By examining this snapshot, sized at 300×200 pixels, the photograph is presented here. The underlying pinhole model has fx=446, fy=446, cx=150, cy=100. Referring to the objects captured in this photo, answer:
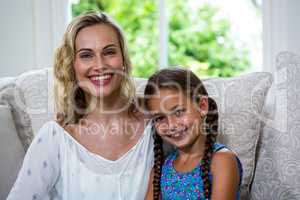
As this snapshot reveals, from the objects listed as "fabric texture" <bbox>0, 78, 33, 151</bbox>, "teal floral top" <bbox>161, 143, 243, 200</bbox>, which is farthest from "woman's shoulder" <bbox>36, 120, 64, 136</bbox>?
"teal floral top" <bbox>161, 143, 243, 200</bbox>

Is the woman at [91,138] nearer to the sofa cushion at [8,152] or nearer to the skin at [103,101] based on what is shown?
the skin at [103,101]

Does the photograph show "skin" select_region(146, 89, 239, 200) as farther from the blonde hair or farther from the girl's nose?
the blonde hair

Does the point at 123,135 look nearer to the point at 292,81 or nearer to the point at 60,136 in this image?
the point at 60,136

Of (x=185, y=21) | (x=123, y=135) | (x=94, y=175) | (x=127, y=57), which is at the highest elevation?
(x=185, y=21)

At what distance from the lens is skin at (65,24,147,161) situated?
56.3 inches

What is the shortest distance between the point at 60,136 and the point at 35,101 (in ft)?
0.97

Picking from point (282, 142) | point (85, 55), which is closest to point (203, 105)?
point (282, 142)

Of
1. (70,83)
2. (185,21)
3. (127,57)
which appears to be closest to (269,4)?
(185,21)

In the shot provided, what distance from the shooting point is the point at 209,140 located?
1456mm

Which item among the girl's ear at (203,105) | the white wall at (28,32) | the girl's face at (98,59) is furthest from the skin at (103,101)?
the white wall at (28,32)

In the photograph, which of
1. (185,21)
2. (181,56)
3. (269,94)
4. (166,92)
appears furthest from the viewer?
(181,56)

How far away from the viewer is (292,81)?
1546 millimetres

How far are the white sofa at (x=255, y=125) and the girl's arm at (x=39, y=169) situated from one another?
16cm

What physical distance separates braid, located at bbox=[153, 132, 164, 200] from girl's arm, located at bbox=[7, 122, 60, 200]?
1.06 ft
